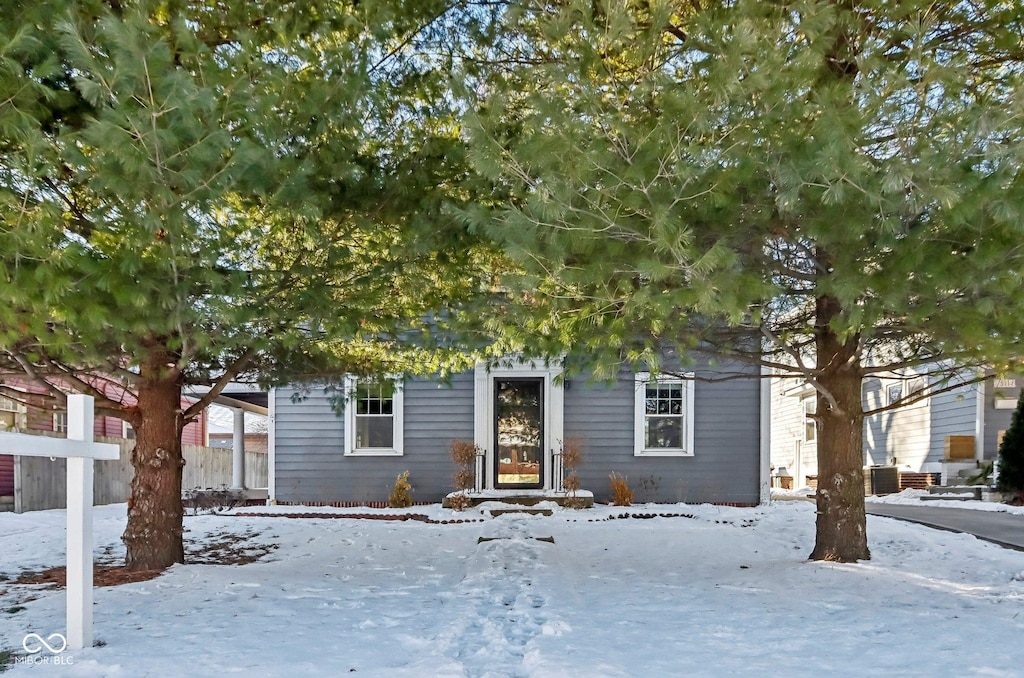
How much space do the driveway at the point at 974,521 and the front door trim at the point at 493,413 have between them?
192 inches

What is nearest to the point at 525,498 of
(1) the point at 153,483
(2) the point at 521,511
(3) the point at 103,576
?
(2) the point at 521,511

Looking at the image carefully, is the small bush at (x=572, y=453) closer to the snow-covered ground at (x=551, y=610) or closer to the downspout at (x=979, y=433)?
the snow-covered ground at (x=551, y=610)

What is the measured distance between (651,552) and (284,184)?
541 centimetres

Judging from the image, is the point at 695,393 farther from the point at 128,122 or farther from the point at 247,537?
the point at 128,122

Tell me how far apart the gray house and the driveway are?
236 centimetres

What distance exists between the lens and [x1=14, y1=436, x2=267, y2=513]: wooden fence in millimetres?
12008

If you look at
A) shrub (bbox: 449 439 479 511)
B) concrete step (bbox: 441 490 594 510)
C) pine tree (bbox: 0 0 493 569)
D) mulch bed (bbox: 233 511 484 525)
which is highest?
pine tree (bbox: 0 0 493 569)

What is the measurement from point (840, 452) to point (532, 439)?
7059mm

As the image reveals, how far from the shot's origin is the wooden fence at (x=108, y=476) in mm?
12008

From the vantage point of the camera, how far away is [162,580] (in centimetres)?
554

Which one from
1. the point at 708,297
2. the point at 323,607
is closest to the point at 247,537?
the point at 323,607

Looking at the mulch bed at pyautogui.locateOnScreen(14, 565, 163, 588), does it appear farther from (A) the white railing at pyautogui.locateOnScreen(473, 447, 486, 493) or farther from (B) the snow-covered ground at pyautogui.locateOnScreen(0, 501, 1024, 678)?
(A) the white railing at pyautogui.locateOnScreen(473, 447, 486, 493)

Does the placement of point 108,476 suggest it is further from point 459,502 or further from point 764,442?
point 764,442

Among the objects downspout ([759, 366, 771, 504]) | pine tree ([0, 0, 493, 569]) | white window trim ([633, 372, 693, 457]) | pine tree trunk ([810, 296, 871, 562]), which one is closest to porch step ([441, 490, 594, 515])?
white window trim ([633, 372, 693, 457])
